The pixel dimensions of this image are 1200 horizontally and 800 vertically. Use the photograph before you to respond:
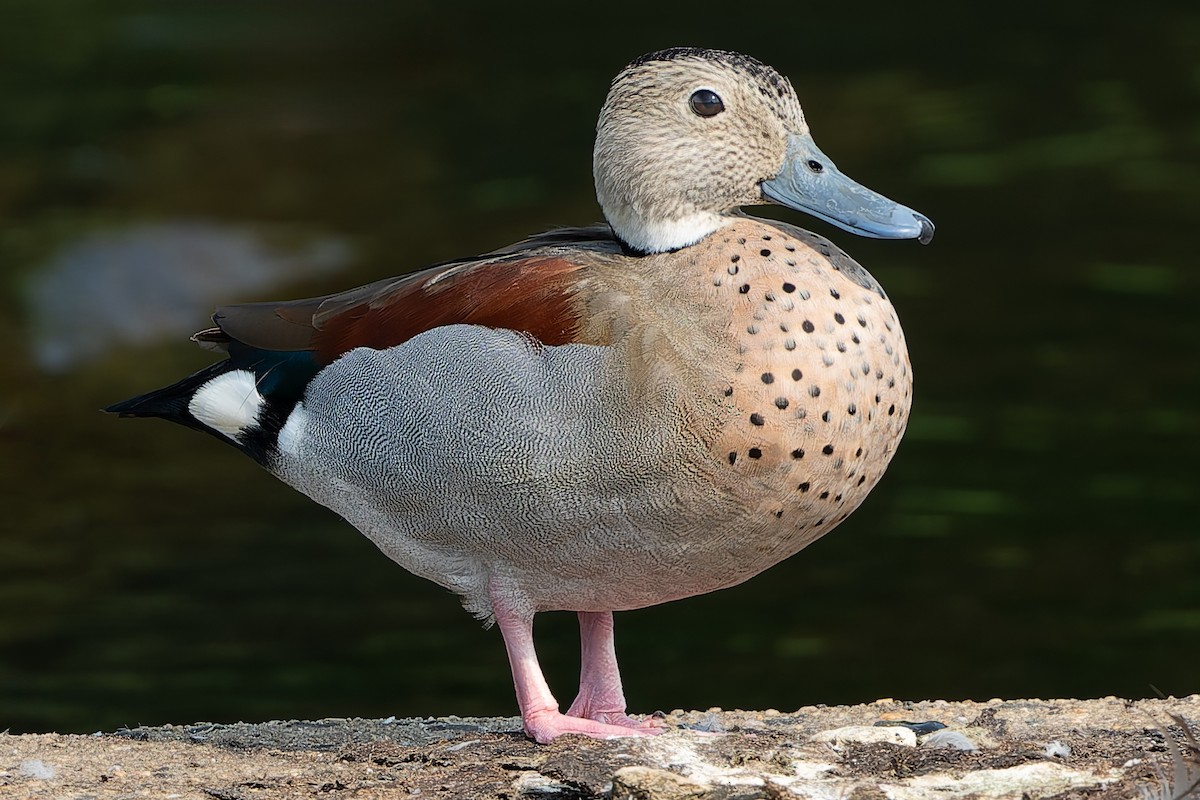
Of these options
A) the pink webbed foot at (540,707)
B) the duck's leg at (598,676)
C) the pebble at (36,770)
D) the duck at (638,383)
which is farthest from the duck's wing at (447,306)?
the pebble at (36,770)

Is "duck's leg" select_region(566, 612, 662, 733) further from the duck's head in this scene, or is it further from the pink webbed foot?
the duck's head

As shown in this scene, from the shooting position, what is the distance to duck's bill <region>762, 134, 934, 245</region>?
5.05 m

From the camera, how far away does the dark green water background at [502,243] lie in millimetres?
9047

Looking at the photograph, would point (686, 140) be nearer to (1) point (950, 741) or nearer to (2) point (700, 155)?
(2) point (700, 155)

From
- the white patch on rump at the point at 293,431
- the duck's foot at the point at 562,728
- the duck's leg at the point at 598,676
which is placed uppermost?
the white patch on rump at the point at 293,431

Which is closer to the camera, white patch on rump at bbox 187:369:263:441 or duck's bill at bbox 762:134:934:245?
duck's bill at bbox 762:134:934:245

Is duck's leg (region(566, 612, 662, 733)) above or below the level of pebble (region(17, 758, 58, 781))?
above

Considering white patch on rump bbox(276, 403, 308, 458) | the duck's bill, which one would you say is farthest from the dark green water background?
the duck's bill

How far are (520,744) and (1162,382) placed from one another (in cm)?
775

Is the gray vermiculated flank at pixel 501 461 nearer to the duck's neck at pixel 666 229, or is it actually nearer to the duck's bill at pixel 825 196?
the duck's neck at pixel 666 229

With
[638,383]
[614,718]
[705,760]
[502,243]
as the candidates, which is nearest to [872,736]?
[705,760]

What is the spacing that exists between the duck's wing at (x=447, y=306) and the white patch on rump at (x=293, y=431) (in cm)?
17

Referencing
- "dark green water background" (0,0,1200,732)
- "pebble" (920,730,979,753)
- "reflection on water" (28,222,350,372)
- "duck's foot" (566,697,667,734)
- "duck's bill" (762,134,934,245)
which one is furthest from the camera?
"reflection on water" (28,222,350,372)

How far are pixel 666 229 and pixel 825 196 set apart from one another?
1.51ft
